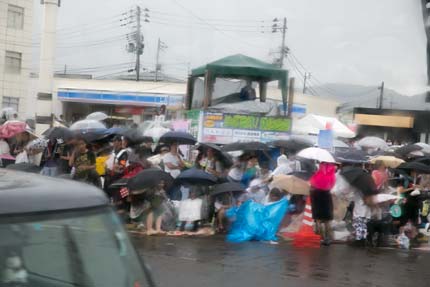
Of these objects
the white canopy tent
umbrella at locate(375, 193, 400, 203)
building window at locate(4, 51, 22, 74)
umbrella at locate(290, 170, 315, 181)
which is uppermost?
building window at locate(4, 51, 22, 74)

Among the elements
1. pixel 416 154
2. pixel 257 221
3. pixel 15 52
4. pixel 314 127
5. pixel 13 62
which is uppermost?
pixel 15 52

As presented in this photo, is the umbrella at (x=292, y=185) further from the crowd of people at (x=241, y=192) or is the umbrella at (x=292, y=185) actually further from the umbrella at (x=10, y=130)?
the umbrella at (x=10, y=130)

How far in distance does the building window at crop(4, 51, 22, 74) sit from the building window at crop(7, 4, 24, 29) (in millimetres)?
2309

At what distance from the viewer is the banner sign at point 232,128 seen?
574 inches

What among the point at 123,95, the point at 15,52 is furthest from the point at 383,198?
the point at 15,52

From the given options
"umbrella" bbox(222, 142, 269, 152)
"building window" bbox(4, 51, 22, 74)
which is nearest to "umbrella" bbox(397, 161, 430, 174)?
"umbrella" bbox(222, 142, 269, 152)

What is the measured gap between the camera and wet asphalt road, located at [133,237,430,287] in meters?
7.69

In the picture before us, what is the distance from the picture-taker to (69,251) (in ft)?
8.98

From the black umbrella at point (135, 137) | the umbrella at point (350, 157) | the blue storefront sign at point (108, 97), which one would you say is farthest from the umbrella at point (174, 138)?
the blue storefront sign at point (108, 97)

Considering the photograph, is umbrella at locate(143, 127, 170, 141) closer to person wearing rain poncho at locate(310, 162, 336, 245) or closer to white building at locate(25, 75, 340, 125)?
person wearing rain poncho at locate(310, 162, 336, 245)

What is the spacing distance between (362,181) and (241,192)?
84.2 inches

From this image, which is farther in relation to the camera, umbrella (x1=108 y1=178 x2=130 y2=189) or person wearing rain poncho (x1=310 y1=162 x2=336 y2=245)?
umbrella (x1=108 y1=178 x2=130 y2=189)

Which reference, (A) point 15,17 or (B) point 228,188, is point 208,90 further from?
(A) point 15,17

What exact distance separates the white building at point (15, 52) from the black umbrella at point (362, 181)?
43.6m
